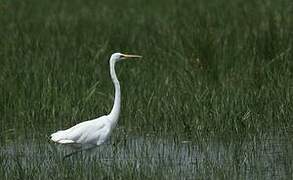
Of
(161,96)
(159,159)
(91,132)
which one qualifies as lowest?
(159,159)

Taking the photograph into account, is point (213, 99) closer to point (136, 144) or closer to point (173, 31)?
point (136, 144)

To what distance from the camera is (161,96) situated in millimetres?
10469

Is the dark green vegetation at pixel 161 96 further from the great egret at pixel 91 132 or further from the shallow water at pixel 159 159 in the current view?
the great egret at pixel 91 132

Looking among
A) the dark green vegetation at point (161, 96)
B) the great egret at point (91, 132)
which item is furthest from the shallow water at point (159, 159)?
the great egret at point (91, 132)

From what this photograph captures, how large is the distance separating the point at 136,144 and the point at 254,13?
5.83 metres

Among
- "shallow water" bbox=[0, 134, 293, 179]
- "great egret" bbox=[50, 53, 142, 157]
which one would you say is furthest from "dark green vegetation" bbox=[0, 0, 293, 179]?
"great egret" bbox=[50, 53, 142, 157]

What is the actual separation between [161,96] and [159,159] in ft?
7.42

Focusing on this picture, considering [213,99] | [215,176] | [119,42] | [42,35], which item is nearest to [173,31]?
[119,42]

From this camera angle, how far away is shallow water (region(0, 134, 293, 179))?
7750mm

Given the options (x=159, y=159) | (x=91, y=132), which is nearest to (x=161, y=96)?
(x=91, y=132)

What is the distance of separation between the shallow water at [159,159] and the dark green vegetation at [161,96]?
0.04 ft

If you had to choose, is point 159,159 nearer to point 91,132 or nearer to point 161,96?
point 91,132

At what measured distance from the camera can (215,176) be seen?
7605 millimetres

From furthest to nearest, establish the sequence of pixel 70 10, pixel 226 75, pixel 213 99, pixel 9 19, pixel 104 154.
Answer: pixel 70 10 → pixel 9 19 → pixel 226 75 → pixel 213 99 → pixel 104 154
